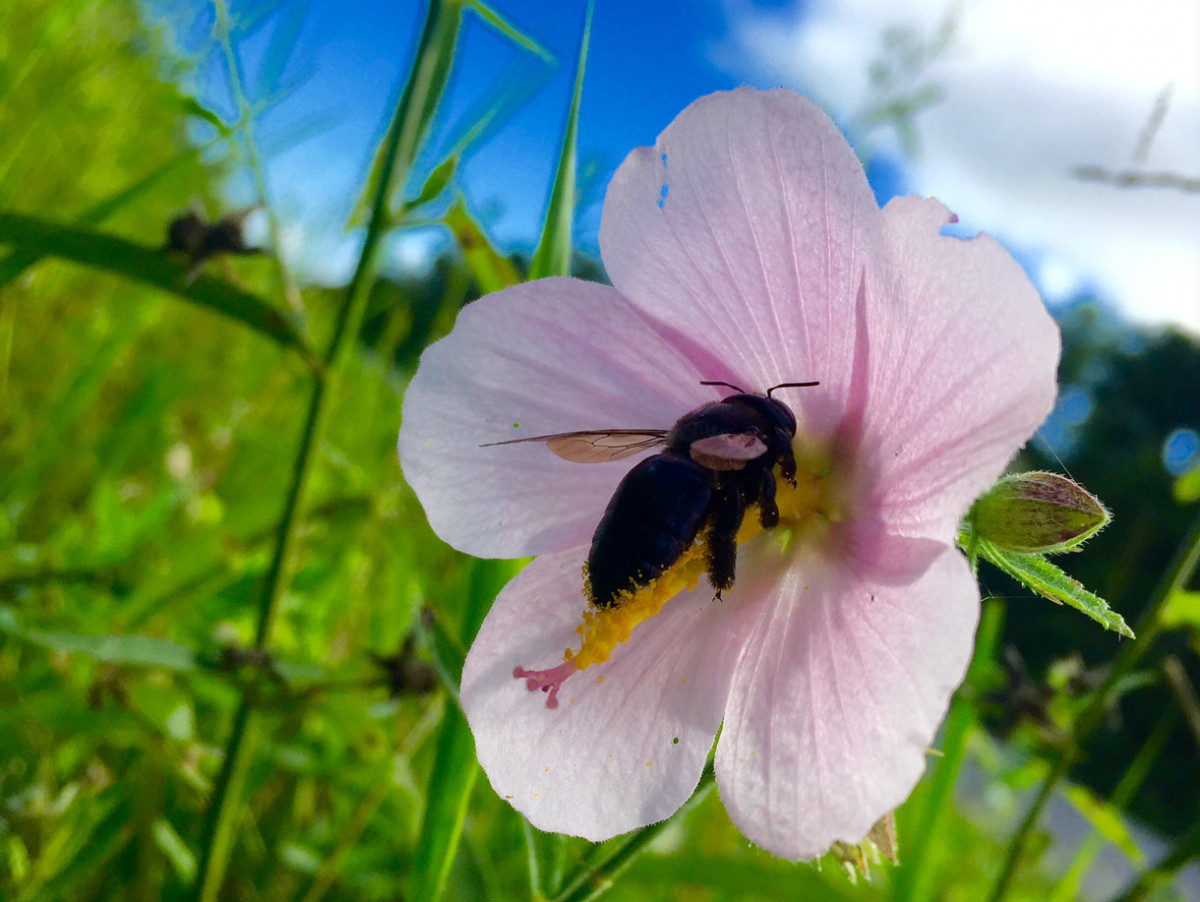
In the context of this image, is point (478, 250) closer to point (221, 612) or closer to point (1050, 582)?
point (1050, 582)

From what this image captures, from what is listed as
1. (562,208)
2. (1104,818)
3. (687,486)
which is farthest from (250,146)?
(1104,818)

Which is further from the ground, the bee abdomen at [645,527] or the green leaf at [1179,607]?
the bee abdomen at [645,527]

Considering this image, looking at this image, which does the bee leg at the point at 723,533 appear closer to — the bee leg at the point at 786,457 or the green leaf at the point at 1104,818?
the bee leg at the point at 786,457

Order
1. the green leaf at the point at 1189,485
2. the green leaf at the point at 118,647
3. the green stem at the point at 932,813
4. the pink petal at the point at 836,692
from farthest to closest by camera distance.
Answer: the green leaf at the point at 1189,485 < the green stem at the point at 932,813 < the green leaf at the point at 118,647 < the pink petal at the point at 836,692

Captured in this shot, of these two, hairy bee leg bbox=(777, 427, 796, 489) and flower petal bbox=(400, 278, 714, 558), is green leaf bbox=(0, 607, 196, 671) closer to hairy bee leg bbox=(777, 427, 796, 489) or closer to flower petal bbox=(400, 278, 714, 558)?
flower petal bbox=(400, 278, 714, 558)

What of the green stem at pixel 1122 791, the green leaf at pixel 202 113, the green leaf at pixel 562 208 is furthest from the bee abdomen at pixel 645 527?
the green stem at pixel 1122 791

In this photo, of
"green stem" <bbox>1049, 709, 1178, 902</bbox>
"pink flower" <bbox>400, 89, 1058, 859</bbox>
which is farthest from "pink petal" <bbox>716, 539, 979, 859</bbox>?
"green stem" <bbox>1049, 709, 1178, 902</bbox>

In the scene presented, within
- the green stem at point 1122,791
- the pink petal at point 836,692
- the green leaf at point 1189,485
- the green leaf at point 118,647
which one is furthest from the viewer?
the green stem at point 1122,791

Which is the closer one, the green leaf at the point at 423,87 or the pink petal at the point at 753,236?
the pink petal at the point at 753,236
